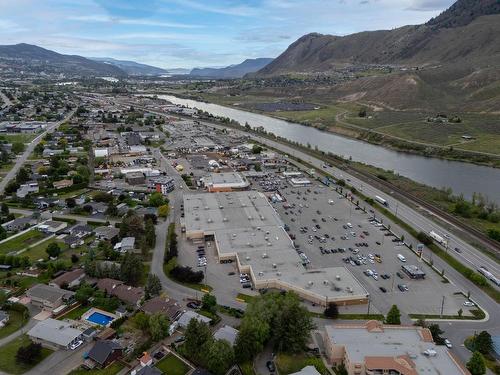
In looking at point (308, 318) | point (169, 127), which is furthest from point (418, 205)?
point (169, 127)

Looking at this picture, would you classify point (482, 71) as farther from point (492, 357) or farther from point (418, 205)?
point (492, 357)

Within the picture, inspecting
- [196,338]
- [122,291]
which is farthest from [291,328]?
[122,291]

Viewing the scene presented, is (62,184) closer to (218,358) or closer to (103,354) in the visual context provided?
(103,354)

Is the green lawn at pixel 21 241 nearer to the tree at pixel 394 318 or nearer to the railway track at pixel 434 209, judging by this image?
the tree at pixel 394 318

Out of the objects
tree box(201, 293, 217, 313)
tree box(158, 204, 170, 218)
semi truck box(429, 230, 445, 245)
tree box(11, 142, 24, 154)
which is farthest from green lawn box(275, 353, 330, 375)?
tree box(11, 142, 24, 154)

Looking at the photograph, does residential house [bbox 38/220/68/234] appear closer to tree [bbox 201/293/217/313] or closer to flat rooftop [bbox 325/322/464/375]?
tree [bbox 201/293/217/313]
